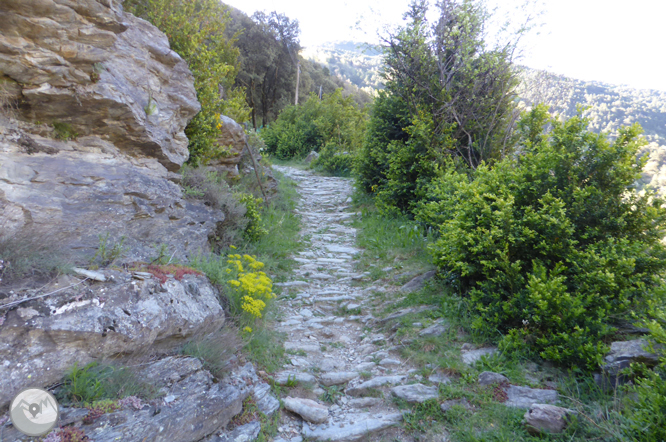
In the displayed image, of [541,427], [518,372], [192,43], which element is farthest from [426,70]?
[541,427]

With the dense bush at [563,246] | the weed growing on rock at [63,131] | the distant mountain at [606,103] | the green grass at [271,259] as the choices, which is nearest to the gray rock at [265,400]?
the green grass at [271,259]

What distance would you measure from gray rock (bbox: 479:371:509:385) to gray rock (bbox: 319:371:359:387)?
129cm

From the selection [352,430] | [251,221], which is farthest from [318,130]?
[352,430]

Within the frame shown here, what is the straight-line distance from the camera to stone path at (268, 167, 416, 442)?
3.18 meters

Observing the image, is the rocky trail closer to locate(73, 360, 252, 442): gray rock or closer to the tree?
locate(73, 360, 252, 442): gray rock

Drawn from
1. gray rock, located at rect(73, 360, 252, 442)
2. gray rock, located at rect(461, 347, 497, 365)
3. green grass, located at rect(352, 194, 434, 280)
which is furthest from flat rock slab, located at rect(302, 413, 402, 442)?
green grass, located at rect(352, 194, 434, 280)

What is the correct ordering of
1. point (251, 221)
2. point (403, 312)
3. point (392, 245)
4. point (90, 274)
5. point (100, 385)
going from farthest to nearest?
point (392, 245), point (251, 221), point (403, 312), point (90, 274), point (100, 385)

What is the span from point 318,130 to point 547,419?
54.8 ft

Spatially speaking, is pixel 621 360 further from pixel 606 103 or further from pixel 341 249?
pixel 606 103

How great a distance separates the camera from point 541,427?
2727 millimetres

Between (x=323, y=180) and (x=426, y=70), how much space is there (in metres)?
6.26

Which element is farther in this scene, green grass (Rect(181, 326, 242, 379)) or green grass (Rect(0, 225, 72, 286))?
green grass (Rect(181, 326, 242, 379))

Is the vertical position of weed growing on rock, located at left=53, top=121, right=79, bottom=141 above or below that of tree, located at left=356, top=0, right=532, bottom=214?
below

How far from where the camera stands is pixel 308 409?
10.8 ft
